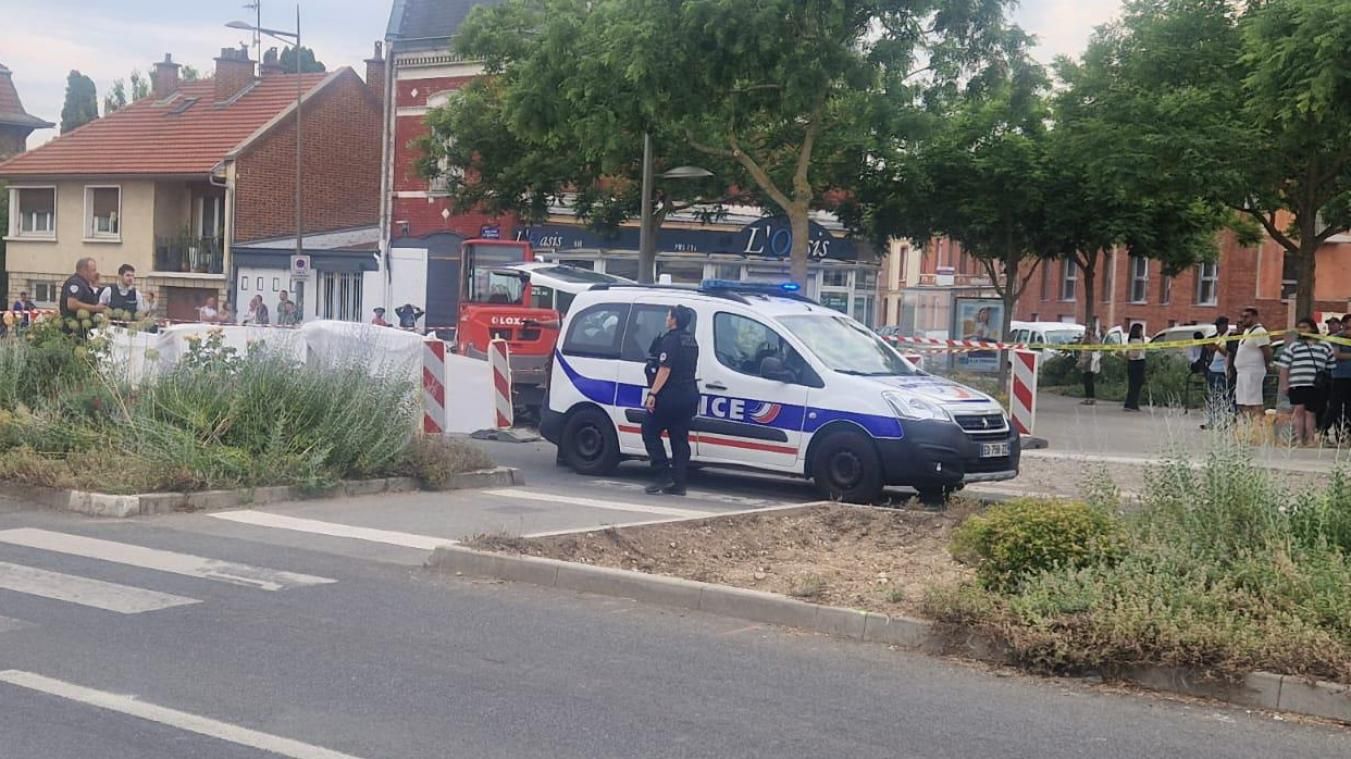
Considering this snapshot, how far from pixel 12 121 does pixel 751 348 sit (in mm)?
56756

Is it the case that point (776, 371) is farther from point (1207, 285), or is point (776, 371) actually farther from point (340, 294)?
point (1207, 285)

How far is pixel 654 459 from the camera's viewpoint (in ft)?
47.1

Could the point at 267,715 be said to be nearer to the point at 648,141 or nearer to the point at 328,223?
the point at 648,141

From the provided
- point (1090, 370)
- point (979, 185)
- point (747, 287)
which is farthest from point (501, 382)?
point (1090, 370)

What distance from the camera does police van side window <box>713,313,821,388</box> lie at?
14.1 m

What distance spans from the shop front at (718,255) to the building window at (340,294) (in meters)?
5.89

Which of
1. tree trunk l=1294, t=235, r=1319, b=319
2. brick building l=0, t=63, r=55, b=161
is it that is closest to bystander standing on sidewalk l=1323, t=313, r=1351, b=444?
tree trunk l=1294, t=235, r=1319, b=319

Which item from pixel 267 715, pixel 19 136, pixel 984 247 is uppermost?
pixel 19 136

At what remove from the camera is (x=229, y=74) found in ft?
170

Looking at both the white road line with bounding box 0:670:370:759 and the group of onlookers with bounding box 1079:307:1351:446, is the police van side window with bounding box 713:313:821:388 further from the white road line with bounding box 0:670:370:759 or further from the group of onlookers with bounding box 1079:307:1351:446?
the white road line with bounding box 0:670:370:759

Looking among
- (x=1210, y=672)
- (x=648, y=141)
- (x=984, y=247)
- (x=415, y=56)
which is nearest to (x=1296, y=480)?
(x=1210, y=672)

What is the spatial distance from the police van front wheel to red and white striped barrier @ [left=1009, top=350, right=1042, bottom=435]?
5.54m

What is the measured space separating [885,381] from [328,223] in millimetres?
40267

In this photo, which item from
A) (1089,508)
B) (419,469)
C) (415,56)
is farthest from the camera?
(415,56)
